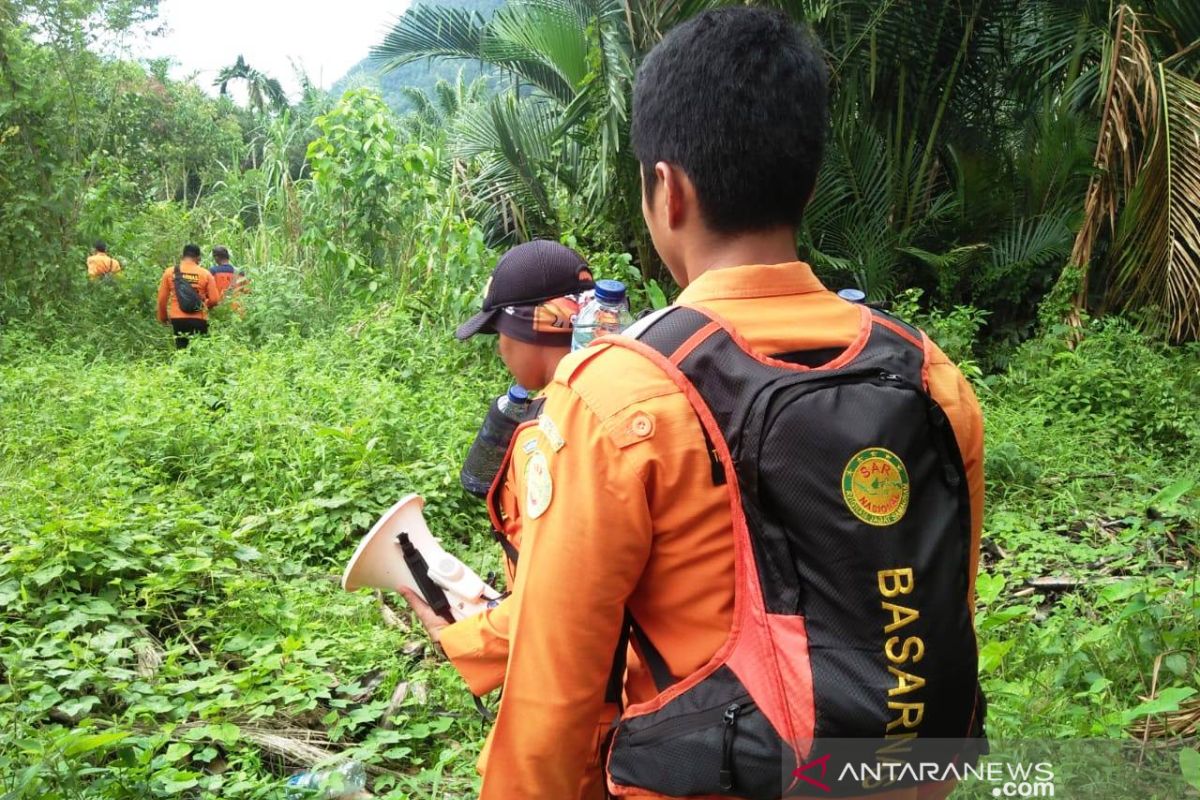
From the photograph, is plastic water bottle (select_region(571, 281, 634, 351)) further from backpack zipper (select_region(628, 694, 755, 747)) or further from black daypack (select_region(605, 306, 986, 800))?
backpack zipper (select_region(628, 694, 755, 747))

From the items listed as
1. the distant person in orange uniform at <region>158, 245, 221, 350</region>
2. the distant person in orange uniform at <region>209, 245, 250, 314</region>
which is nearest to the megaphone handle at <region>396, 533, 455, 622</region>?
the distant person in orange uniform at <region>158, 245, 221, 350</region>

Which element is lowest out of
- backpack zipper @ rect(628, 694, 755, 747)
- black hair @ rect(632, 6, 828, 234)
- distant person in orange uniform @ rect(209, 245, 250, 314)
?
distant person in orange uniform @ rect(209, 245, 250, 314)

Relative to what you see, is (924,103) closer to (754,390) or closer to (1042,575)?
(1042,575)

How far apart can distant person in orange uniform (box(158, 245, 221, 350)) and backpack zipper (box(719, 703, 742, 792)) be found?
8107 millimetres

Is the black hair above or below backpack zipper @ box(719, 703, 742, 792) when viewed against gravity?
above

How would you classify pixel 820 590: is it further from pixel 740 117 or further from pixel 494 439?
pixel 494 439

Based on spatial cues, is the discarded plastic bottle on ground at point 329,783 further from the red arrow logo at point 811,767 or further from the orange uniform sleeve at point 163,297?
the orange uniform sleeve at point 163,297

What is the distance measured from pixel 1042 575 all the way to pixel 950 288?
3.77 meters

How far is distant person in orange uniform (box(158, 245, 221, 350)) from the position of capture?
8.41m

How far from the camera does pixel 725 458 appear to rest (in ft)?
3.37

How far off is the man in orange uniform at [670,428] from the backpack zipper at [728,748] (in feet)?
0.22

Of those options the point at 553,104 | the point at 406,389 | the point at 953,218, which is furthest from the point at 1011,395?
the point at 553,104

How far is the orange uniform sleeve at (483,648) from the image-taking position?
58.8 inches

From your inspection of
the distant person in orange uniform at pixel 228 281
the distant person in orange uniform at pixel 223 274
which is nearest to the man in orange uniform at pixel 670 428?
the distant person in orange uniform at pixel 228 281
